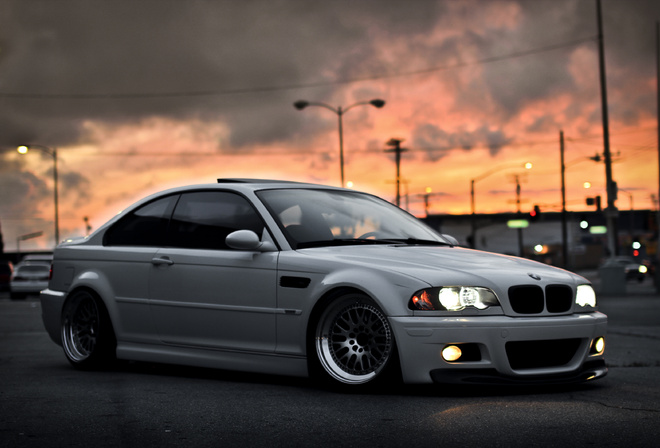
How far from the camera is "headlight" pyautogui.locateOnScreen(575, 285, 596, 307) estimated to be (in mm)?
6434

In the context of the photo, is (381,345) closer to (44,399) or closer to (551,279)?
(551,279)

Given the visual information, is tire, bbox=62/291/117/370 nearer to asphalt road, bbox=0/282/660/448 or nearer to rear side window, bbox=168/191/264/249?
asphalt road, bbox=0/282/660/448

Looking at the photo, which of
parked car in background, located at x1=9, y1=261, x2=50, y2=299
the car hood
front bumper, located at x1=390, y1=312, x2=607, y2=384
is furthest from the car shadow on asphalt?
parked car in background, located at x1=9, y1=261, x2=50, y2=299

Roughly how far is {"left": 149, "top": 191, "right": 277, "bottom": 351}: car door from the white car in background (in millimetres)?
11

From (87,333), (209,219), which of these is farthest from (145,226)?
(87,333)

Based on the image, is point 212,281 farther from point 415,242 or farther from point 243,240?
point 415,242

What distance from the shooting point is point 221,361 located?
22.8ft

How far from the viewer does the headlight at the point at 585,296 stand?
6434mm

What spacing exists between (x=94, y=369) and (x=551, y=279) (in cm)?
395

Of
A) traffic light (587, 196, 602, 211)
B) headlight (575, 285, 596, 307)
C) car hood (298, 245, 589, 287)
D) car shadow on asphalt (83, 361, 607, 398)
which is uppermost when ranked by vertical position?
traffic light (587, 196, 602, 211)

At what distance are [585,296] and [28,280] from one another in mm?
30767

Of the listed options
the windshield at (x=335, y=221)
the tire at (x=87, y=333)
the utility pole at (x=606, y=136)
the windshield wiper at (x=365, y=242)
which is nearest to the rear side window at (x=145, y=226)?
the tire at (x=87, y=333)

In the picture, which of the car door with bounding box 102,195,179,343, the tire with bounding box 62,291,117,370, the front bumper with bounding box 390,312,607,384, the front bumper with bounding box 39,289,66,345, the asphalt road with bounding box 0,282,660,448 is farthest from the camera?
the front bumper with bounding box 39,289,66,345

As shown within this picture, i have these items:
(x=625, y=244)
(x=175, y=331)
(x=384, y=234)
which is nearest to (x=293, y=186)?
(x=384, y=234)
